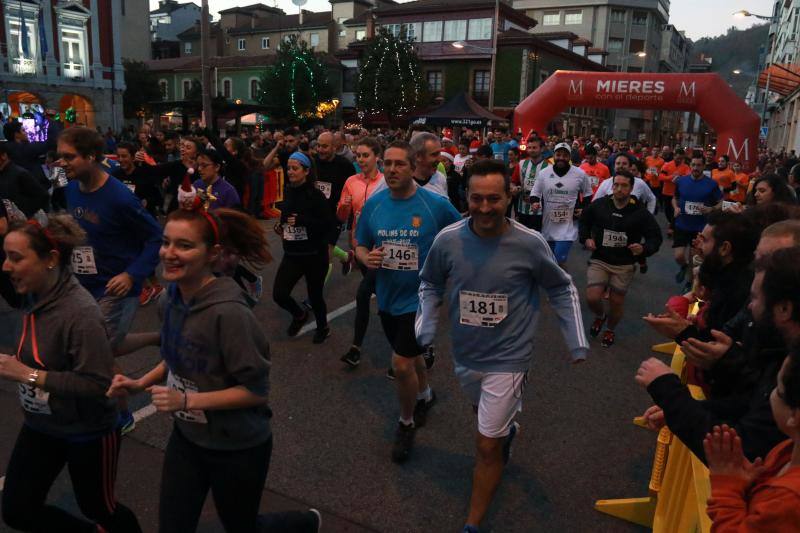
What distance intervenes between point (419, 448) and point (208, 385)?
7.11 feet

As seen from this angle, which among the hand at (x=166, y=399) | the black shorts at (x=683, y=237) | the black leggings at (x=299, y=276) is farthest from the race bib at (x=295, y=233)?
the black shorts at (x=683, y=237)

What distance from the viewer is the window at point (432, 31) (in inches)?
1866

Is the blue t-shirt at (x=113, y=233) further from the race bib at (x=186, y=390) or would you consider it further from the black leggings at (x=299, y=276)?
the black leggings at (x=299, y=276)

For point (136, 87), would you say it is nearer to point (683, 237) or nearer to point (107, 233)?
point (683, 237)

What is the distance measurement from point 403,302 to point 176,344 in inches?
81.8

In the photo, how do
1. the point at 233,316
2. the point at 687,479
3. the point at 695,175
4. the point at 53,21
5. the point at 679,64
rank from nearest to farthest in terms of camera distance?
1. the point at 233,316
2. the point at 687,479
3. the point at 695,175
4. the point at 53,21
5. the point at 679,64

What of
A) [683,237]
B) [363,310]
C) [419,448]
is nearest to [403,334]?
[419,448]

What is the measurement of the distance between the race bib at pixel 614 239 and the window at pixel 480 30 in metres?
42.9

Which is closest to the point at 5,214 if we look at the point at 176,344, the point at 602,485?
the point at 176,344

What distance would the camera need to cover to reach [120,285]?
12.5ft

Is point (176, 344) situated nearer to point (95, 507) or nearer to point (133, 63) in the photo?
point (95, 507)

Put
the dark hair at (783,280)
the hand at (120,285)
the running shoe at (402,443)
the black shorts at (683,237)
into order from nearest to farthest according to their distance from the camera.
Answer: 1. the dark hair at (783,280)
2. the hand at (120,285)
3. the running shoe at (402,443)
4. the black shorts at (683,237)

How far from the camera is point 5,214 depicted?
16.9 ft

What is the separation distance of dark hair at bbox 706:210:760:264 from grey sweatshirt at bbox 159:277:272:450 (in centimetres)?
265
